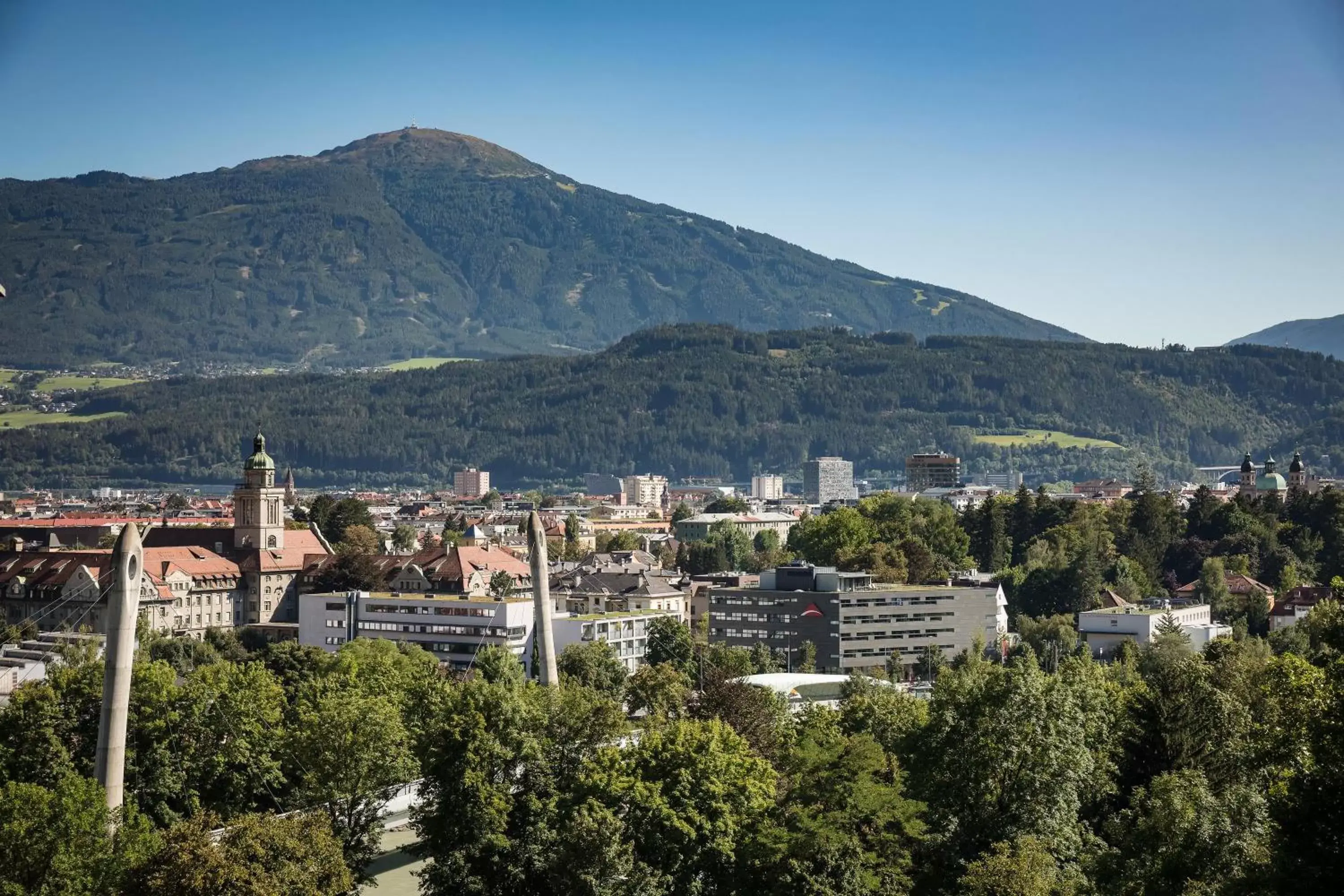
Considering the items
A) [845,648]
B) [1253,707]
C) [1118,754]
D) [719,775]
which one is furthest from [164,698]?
[845,648]

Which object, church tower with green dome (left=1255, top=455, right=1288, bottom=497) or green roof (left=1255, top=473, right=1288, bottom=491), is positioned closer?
church tower with green dome (left=1255, top=455, right=1288, bottom=497)

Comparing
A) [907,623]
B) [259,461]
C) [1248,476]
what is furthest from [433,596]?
[1248,476]

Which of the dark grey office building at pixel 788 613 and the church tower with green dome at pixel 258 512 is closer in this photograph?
the dark grey office building at pixel 788 613

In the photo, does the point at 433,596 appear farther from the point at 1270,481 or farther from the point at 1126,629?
the point at 1270,481

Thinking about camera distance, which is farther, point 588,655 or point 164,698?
point 588,655

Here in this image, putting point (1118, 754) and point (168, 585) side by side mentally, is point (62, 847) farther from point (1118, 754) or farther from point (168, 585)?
point (168, 585)

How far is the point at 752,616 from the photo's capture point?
309 ft

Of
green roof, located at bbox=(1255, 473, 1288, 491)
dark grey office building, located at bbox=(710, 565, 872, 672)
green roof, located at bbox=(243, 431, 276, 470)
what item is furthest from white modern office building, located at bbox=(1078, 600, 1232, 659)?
green roof, located at bbox=(1255, 473, 1288, 491)

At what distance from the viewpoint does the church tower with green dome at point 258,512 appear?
113625 millimetres

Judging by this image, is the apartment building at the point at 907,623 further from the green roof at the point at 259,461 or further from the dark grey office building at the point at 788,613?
the green roof at the point at 259,461

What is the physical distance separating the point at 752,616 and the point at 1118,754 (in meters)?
45.0

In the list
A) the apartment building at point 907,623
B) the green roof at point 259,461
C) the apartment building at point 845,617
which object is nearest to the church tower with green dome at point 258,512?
the green roof at point 259,461

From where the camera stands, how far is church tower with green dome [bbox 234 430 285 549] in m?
114

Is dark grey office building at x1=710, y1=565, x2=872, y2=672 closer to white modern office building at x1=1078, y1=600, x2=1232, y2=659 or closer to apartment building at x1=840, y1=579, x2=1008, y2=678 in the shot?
apartment building at x1=840, y1=579, x2=1008, y2=678
